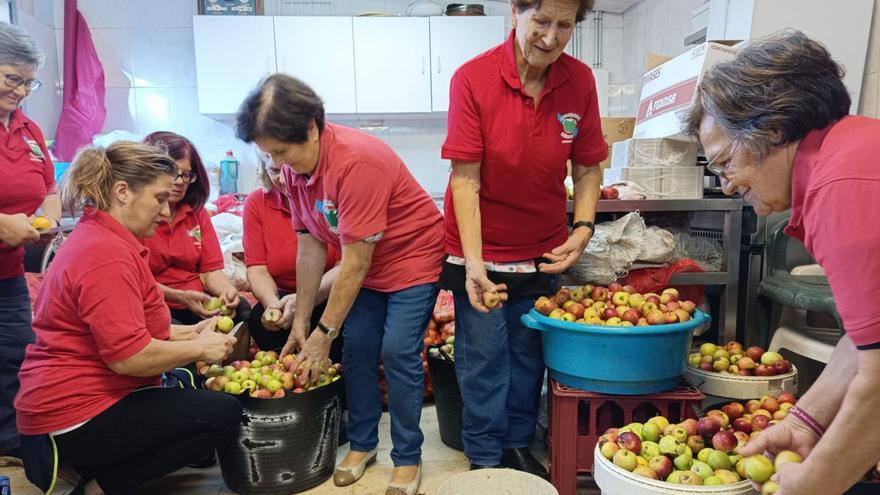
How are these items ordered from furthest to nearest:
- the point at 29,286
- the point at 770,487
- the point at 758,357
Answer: the point at 29,286
the point at 758,357
the point at 770,487

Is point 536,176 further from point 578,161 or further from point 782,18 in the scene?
point 782,18

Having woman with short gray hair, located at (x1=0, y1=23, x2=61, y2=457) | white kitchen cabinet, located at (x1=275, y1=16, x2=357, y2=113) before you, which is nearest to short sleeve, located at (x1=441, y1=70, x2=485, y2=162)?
woman with short gray hair, located at (x1=0, y1=23, x2=61, y2=457)

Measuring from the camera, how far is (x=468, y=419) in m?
1.85

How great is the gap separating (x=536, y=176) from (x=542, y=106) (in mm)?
199

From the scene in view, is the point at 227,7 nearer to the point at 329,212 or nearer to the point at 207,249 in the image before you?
the point at 207,249

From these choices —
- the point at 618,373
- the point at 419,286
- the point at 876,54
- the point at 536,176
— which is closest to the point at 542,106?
the point at 536,176

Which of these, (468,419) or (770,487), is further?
(468,419)

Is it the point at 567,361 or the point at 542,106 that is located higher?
the point at 542,106

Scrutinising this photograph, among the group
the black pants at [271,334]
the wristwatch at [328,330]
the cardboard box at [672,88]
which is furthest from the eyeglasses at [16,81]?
the cardboard box at [672,88]

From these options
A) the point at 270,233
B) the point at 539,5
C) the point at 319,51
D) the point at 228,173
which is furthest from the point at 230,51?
the point at 539,5

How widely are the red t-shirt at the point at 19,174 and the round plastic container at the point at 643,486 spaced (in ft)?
6.68

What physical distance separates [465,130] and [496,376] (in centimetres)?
75

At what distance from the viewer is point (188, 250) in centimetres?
225

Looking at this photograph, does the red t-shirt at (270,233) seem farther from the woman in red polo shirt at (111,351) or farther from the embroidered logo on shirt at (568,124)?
the embroidered logo on shirt at (568,124)
